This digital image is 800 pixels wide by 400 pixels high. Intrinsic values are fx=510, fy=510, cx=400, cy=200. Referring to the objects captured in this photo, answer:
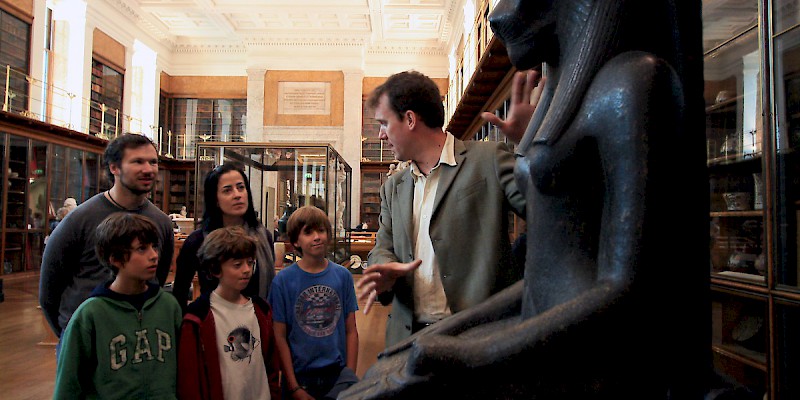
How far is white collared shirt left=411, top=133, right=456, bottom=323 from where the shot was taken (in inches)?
61.8

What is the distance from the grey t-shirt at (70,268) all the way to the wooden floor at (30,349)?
2048mm

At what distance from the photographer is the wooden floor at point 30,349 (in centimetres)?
400

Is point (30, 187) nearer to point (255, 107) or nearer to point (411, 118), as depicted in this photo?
point (255, 107)

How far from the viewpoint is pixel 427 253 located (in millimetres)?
1603

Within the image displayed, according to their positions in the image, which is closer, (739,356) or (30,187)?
(739,356)

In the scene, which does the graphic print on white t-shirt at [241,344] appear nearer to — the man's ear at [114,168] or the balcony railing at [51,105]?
the man's ear at [114,168]

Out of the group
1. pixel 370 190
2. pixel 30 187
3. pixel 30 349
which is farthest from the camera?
pixel 370 190

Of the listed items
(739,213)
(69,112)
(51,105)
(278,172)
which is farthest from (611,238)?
(69,112)

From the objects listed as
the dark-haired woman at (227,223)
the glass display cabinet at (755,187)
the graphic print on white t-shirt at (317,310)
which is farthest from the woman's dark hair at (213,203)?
the glass display cabinet at (755,187)

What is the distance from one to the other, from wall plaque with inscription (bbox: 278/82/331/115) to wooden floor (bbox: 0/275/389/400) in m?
10.8

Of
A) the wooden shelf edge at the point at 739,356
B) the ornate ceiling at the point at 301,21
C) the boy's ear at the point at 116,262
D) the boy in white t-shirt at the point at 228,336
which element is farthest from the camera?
the ornate ceiling at the point at 301,21

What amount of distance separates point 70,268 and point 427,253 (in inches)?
66.8

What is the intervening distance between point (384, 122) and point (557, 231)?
0.91m

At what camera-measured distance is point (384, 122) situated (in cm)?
160
